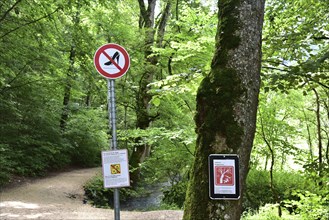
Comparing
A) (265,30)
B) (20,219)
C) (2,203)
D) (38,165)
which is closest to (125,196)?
(38,165)

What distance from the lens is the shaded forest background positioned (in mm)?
3955

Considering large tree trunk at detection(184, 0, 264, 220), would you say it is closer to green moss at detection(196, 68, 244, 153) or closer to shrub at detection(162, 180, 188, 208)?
green moss at detection(196, 68, 244, 153)

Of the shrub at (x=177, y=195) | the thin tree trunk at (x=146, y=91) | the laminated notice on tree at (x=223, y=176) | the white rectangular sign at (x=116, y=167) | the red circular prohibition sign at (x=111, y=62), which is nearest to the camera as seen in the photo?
the laminated notice on tree at (x=223, y=176)

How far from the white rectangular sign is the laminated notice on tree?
44.5 inches

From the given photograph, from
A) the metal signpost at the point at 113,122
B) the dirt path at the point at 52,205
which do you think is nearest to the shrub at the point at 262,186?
the dirt path at the point at 52,205

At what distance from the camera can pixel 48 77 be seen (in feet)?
34.0

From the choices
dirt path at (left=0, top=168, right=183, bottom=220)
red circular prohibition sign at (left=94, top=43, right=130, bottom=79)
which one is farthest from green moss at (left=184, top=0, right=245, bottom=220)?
dirt path at (left=0, top=168, right=183, bottom=220)

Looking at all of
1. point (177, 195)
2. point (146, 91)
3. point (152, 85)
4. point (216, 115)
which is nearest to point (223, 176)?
point (216, 115)

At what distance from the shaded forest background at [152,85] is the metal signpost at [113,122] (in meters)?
0.49

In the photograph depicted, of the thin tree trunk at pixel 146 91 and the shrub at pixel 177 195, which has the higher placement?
the thin tree trunk at pixel 146 91

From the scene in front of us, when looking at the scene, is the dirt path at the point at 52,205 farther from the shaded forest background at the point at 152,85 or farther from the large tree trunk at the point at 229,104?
the large tree trunk at the point at 229,104

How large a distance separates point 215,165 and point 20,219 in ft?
18.0

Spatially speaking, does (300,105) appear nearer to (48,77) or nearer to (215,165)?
(48,77)

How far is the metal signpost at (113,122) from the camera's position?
3176mm
